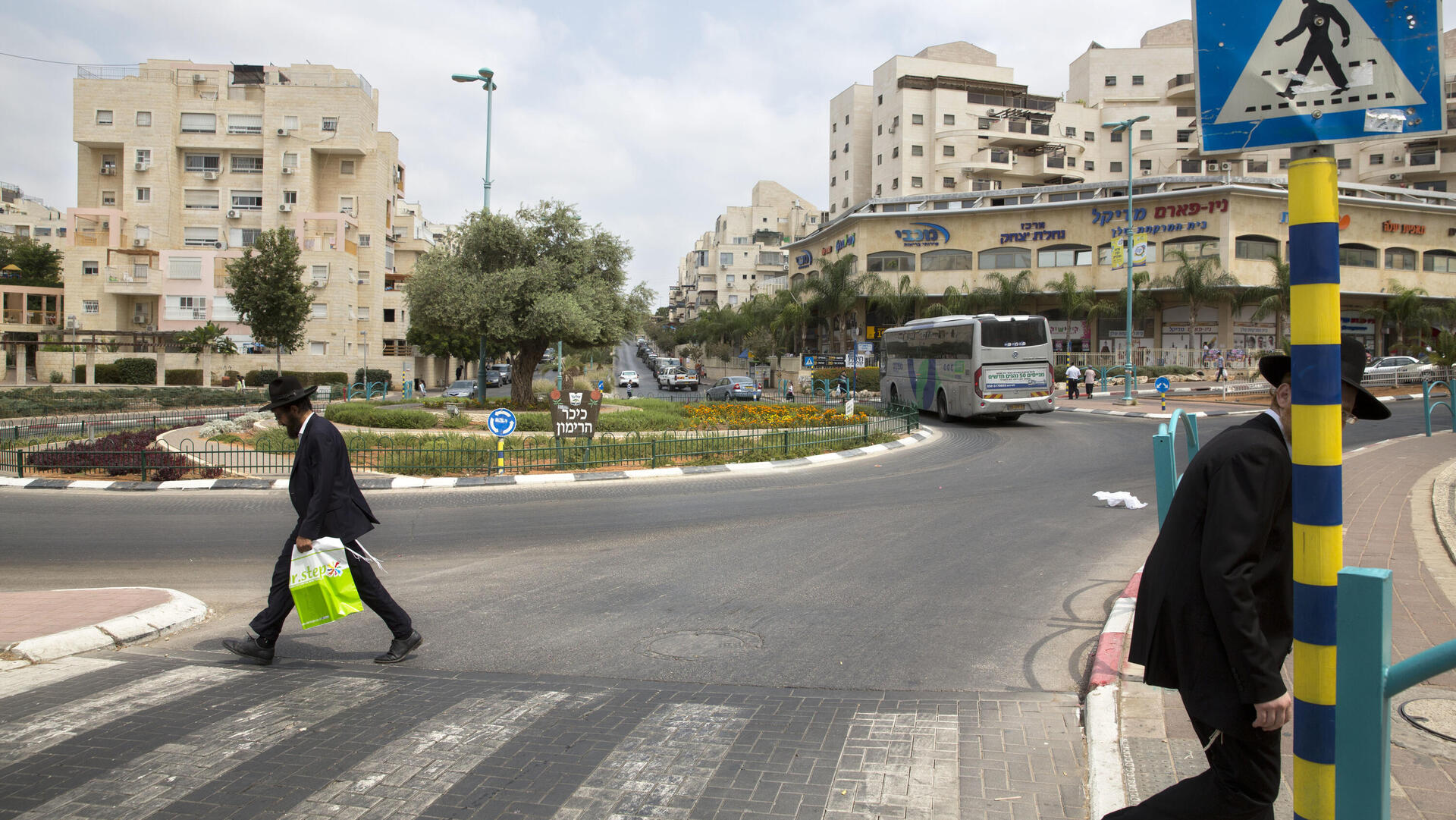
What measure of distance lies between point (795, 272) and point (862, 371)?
96.0 ft

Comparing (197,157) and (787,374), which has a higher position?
(197,157)

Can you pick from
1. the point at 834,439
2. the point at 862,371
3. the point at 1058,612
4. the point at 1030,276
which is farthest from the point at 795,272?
the point at 1058,612

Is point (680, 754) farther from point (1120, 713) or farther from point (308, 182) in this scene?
point (308, 182)

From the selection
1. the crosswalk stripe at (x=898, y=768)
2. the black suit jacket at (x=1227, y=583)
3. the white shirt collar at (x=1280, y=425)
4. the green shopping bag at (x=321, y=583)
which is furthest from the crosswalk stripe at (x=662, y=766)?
the white shirt collar at (x=1280, y=425)

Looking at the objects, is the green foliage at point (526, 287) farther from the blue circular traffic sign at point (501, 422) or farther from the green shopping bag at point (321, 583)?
the green shopping bag at point (321, 583)

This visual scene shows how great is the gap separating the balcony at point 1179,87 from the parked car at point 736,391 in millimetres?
60979

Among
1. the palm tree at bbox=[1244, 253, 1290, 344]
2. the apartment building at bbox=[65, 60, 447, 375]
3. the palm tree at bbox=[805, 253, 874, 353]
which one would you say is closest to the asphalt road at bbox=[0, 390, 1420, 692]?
the palm tree at bbox=[1244, 253, 1290, 344]

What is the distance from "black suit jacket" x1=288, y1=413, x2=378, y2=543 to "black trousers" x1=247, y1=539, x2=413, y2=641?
152 millimetres

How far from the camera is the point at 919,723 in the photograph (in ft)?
15.5

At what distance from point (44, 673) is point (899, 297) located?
5630 cm

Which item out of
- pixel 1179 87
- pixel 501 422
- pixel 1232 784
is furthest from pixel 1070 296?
pixel 1232 784

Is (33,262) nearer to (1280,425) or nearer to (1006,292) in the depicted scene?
(1006,292)

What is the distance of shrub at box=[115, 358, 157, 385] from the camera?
51.4m

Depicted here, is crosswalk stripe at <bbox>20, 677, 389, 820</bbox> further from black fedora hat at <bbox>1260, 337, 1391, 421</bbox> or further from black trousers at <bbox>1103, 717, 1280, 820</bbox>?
black fedora hat at <bbox>1260, 337, 1391, 421</bbox>
